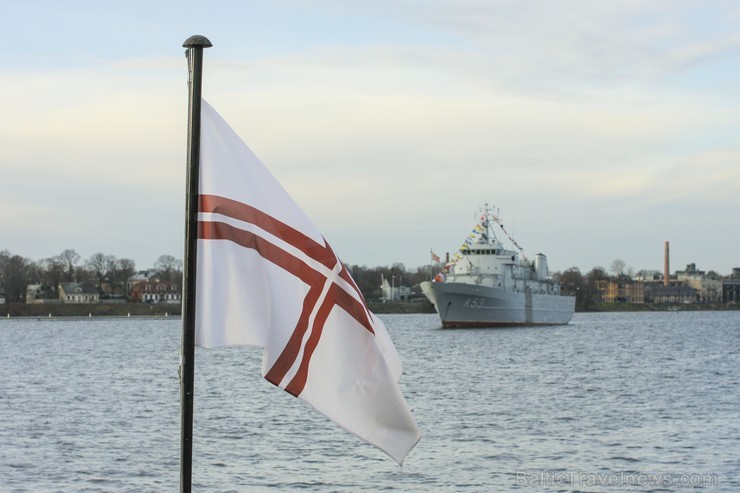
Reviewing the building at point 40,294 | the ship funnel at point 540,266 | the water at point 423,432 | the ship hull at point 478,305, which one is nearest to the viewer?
the water at point 423,432

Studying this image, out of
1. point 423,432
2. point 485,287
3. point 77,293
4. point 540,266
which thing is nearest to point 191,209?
point 423,432

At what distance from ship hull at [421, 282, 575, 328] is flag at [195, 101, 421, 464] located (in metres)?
85.1

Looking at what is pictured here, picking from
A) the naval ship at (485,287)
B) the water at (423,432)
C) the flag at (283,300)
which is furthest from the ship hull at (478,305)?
the flag at (283,300)

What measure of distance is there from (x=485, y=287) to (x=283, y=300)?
8902cm

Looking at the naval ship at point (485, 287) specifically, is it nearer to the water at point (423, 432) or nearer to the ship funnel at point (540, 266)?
the ship funnel at point (540, 266)

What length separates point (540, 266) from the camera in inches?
4464

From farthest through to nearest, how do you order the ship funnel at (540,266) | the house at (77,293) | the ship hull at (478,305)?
the house at (77,293) → the ship funnel at (540,266) → the ship hull at (478,305)

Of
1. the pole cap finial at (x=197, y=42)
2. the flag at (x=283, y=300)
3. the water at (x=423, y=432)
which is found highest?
the pole cap finial at (x=197, y=42)

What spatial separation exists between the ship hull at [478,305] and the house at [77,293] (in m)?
101

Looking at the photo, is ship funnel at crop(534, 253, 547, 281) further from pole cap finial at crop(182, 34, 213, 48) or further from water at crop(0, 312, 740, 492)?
pole cap finial at crop(182, 34, 213, 48)

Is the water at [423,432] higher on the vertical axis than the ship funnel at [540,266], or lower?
lower

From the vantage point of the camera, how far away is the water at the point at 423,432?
19.9 m

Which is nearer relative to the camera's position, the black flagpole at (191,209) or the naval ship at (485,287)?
the black flagpole at (191,209)

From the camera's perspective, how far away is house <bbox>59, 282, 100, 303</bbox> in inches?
7394
